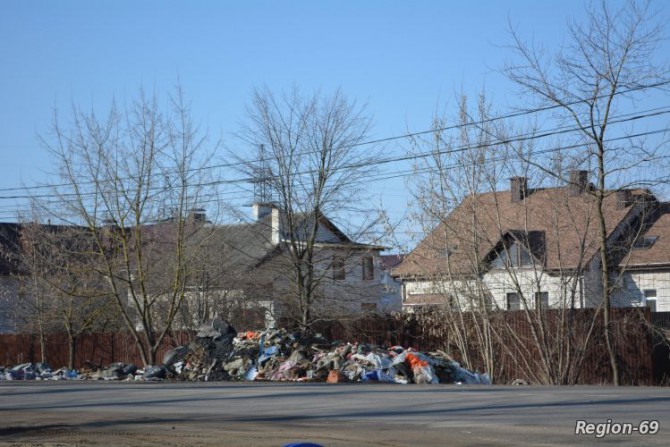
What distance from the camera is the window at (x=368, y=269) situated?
33.2 m

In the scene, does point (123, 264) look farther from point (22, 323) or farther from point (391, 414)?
point (391, 414)

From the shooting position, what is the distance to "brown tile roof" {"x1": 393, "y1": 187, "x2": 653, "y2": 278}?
931 inches

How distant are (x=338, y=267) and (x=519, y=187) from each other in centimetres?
943

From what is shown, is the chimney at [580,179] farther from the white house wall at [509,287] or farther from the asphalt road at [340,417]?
the asphalt road at [340,417]

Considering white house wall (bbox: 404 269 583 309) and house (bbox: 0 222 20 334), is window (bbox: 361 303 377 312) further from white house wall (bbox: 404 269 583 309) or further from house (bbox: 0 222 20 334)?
house (bbox: 0 222 20 334)

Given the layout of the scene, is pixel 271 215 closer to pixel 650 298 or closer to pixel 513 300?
pixel 513 300

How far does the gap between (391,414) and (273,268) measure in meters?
18.6

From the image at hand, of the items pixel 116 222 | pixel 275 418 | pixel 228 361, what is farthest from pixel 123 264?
pixel 275 418

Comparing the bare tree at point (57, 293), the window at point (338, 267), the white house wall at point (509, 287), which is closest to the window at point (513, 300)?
the white house wall at point (509, 287)

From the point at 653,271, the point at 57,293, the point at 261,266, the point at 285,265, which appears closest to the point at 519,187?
the point at 285,265

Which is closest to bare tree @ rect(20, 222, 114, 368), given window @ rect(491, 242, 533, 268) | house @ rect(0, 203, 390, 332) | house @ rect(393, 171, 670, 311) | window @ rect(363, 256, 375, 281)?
house @ rect(0, 203, 390, 332)

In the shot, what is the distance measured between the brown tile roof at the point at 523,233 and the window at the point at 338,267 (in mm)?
4449

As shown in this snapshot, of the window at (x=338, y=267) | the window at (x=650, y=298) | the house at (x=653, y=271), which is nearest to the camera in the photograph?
the window at (x=338, y=267)

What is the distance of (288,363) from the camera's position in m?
24.2
